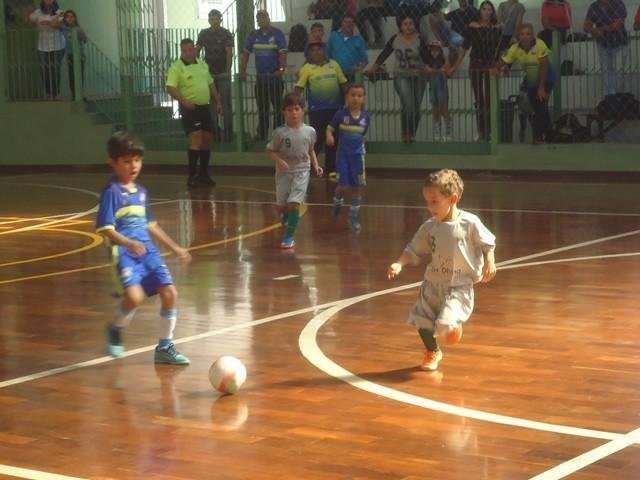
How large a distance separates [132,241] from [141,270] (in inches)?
10.3

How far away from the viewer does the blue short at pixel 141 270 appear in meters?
7.82

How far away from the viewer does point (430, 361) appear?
753cm

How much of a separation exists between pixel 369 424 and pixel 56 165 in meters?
19.3

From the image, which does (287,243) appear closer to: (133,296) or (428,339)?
(133,296)

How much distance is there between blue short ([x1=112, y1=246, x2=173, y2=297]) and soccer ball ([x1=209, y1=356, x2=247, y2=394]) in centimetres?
101

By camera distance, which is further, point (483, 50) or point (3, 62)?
point (3, 62)

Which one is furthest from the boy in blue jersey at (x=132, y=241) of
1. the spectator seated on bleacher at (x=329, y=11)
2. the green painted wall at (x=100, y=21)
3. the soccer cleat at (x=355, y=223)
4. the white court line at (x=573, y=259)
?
the green painted wall at (x=100, y=21)

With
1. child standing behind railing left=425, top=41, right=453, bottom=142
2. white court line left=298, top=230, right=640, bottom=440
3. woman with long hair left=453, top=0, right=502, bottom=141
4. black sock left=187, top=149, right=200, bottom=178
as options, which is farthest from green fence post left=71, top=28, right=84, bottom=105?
white court line left=298, top=230, right=640, bottom=440

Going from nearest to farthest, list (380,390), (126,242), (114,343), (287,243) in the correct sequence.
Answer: (380,390)
(126,242)
(114,343)
(287,243)

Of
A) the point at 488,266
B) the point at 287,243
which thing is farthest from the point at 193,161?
the point at 488,266

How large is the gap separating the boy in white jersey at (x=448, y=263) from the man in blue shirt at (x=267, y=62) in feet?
47.2

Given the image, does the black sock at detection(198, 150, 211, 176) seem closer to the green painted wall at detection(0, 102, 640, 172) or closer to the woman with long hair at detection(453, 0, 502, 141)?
the green painted wall at detection(0, 102, 640, 172)

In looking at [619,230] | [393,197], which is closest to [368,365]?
[619,230]

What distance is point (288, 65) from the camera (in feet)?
75.6
